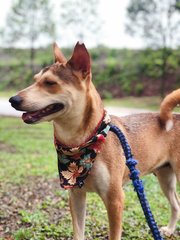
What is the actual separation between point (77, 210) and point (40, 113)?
52.7 inches

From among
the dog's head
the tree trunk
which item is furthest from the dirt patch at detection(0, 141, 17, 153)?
the tree trunk

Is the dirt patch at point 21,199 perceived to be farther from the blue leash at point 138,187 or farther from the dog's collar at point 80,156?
the blue leash at point 138,187

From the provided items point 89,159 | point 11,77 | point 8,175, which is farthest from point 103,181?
point 11,77

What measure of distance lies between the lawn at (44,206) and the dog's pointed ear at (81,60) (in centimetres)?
243

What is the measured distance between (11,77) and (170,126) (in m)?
44.6

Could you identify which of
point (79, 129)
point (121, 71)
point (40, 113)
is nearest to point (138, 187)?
point (79, 129)

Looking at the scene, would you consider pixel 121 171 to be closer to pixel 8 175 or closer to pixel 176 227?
pixel 176 227

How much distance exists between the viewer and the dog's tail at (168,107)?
17.0 ft

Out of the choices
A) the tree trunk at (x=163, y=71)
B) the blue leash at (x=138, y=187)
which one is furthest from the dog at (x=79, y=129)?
the tree trunk at (x=163, y=71)

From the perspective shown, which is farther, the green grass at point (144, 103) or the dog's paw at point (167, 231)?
the green grass at point (144, 103)

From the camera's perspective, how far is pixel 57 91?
12.8 ft

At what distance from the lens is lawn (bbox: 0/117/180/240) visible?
222 inches

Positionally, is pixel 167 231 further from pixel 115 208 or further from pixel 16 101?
pixel 16 101

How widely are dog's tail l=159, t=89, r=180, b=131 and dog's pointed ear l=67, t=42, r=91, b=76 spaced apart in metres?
1.51
